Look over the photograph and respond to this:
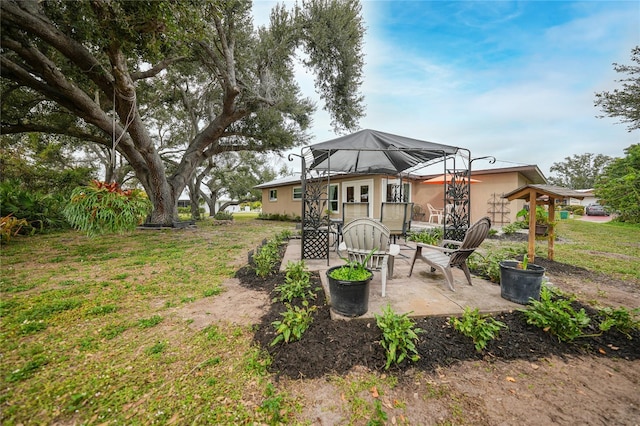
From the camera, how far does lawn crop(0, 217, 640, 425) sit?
1432 mm

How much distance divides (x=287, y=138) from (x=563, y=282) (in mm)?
10445

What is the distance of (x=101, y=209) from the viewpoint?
3.85 meters

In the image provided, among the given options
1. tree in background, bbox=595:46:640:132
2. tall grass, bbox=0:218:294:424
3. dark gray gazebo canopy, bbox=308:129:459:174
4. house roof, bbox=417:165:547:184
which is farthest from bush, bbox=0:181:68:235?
tree in background, bbox=595:46:640:132

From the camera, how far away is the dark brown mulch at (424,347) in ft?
5.93

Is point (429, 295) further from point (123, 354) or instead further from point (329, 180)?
point (123, 354)

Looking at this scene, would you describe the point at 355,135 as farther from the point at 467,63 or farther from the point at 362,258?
the point at 467,63

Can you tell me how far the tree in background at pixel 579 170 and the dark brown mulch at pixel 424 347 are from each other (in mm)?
55587

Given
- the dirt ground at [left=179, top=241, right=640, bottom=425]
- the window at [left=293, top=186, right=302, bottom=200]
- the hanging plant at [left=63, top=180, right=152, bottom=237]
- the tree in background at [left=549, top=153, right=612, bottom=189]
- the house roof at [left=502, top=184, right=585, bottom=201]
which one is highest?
the tree in background at [left=549, top=153, right=612, bottom=189]

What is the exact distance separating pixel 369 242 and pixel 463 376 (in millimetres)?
1476

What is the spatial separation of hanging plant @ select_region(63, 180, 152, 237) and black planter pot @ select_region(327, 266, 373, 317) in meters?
3.88

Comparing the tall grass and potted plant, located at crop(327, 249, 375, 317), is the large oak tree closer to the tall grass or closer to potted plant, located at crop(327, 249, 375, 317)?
the tall grass

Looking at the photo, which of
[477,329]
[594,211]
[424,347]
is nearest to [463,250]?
[477,329]

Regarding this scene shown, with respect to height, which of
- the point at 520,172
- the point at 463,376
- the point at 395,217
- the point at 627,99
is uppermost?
the point at 627,99

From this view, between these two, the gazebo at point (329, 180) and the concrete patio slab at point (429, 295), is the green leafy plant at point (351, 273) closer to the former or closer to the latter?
the concrete patio slab at point (429, 295)
